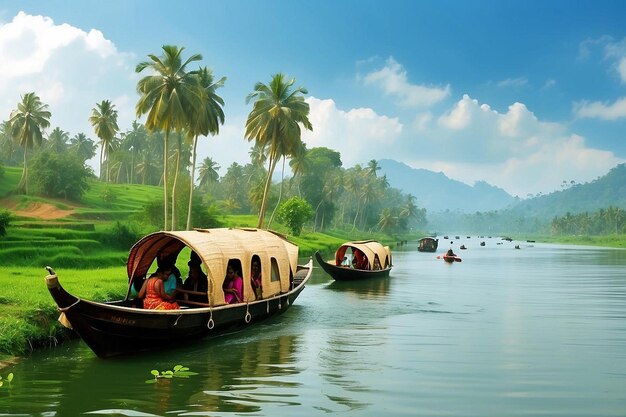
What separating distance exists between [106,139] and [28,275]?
5149 centimetres

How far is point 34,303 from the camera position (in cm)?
1544

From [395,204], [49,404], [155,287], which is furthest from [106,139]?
[395,204]

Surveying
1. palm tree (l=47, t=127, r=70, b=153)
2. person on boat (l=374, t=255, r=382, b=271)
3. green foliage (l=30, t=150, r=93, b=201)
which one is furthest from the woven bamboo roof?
palm tree (l=47, t=127, r=70, b=153)

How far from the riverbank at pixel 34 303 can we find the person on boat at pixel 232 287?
4.14 meters

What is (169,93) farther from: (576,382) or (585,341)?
(576,382)

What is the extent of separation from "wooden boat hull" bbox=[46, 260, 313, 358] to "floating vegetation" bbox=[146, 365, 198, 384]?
3.66 ft

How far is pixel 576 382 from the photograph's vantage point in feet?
41.1

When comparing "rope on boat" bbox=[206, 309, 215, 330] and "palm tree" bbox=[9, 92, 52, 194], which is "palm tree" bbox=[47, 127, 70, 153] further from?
"rope on boat" bbox=[206, 309, 215, 330]

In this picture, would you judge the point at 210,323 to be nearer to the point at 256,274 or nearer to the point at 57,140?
the point at 256,274

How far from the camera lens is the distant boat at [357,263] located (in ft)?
110

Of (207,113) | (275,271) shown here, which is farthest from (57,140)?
(275,271)

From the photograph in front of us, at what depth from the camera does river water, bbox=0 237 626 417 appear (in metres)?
10.6

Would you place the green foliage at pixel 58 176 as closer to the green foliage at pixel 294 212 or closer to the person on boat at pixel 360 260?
the green foliage at pixel 294 212

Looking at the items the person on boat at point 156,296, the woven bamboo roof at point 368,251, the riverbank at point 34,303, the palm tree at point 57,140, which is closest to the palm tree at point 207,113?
the woven bamboo roof at point 368,251
